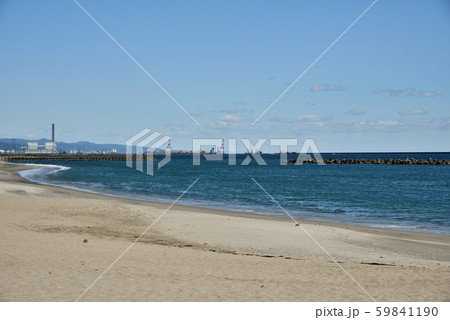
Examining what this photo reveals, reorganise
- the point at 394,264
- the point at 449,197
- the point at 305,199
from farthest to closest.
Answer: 1. the point at 449,197
2. the point at 305,199
3. the point at 394,264

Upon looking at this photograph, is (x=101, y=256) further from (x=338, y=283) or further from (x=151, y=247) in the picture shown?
(x=338, y=283)

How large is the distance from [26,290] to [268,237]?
9322 mm

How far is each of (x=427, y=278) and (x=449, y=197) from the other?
30.7m

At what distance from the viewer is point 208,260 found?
10953 millimetres

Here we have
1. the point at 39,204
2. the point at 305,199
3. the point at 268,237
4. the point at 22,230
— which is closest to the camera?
the point at 22,230

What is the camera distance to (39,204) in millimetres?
20578

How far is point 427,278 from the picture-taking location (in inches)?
380

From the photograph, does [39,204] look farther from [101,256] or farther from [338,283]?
[338,283]

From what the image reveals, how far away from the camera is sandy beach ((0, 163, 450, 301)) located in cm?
808

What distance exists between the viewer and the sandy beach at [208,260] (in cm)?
808

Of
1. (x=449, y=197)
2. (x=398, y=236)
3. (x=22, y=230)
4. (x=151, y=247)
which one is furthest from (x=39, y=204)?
(x=449, y=197)

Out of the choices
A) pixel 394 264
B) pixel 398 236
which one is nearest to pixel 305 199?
pixel 398 236

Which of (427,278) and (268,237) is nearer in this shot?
(427,278)
